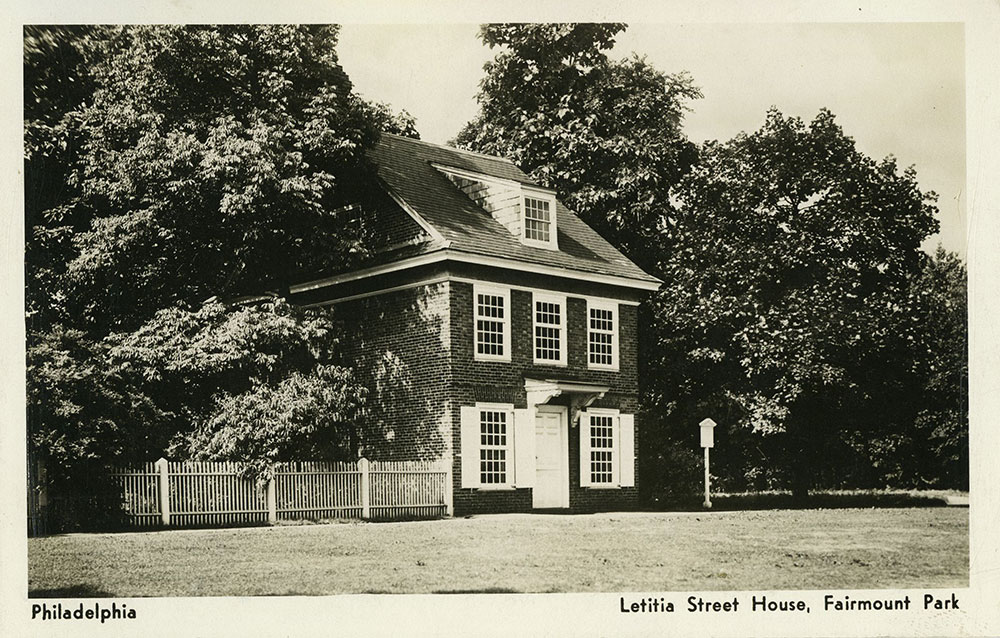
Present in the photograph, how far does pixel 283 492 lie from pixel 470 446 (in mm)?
3315

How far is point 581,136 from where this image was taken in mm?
24953

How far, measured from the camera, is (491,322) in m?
20.5

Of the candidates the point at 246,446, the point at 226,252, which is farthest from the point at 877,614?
the point at 226,252

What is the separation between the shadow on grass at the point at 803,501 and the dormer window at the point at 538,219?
5.13 metres

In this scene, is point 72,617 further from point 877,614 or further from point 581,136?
point 581,136

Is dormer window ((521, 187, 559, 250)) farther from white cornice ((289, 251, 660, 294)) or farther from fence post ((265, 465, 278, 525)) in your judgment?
fence post ((265, 465, 278, 525))

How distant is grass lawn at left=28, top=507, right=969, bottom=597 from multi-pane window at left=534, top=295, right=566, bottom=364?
486 cm

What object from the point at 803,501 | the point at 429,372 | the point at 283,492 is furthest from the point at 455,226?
the point at 803,501

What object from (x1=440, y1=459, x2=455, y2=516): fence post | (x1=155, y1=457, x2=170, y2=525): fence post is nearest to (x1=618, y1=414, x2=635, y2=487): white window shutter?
(x1=440, y1=459, x2=455, y2=516): fence post

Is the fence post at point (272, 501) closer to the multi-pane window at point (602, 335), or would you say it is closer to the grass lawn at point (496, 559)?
the grass lawn at point (496, 559)

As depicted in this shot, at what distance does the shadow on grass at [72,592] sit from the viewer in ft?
41.6

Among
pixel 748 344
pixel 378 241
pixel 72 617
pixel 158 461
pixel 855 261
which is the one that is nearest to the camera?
pixel 72 617

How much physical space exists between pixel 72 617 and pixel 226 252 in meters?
7.75

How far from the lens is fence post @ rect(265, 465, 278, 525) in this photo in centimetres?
1788
